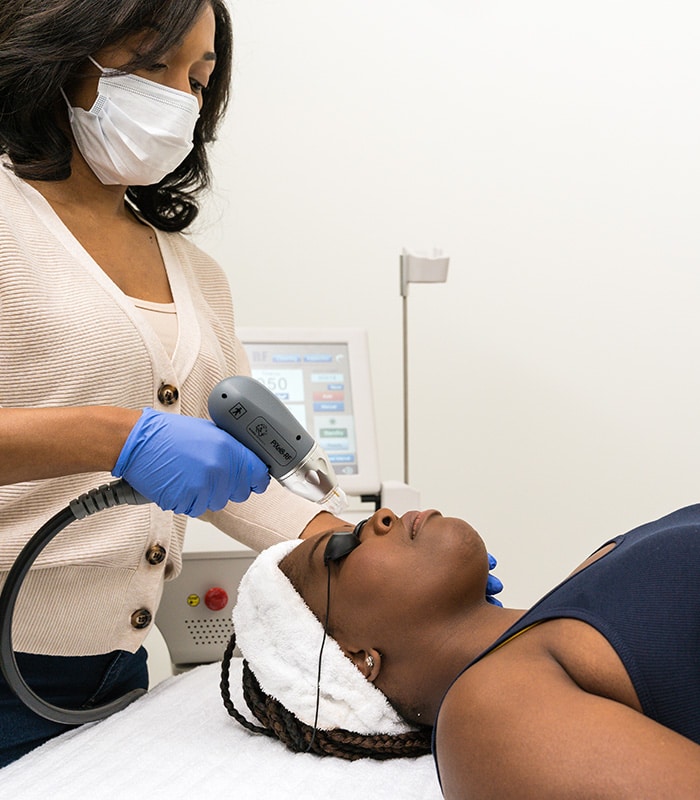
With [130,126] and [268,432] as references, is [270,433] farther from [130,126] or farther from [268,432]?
[130,126]

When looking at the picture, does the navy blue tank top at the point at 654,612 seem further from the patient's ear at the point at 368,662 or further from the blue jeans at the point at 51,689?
the blue jeans at the point at 51,689

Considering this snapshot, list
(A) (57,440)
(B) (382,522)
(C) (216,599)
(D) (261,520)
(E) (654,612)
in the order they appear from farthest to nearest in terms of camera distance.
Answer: (C) (216,599) → (D) (261,520) → (B) (382,522) → (A) (57,440) → (E) (654,612)

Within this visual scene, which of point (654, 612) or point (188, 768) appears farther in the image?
point (188, 768)

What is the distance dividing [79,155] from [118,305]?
0.27 m

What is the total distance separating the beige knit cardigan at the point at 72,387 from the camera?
110 cm

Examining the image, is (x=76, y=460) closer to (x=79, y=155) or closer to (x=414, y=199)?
(x=79, y=155)

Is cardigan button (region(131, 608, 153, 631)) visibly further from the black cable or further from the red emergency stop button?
the red emergency stop button

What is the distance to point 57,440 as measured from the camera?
980 millimetres

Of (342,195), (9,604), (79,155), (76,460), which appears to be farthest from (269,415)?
(342,195)

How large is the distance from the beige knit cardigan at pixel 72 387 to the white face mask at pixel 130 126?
0.39ft

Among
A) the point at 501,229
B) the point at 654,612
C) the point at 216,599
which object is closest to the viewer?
the point at 654,612

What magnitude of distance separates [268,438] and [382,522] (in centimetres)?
29

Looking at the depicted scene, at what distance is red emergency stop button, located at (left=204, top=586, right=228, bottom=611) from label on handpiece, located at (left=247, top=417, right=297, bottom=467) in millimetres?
709

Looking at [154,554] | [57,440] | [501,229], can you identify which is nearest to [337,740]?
[154,554]
